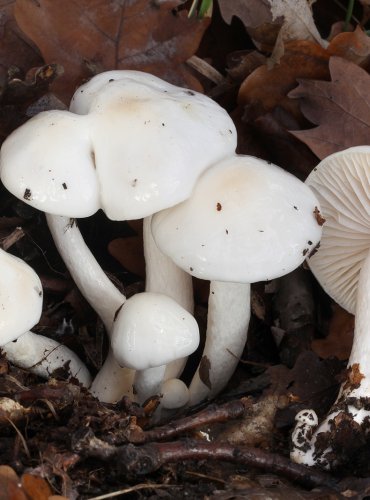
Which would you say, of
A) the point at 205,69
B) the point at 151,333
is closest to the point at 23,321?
the point at 151,333

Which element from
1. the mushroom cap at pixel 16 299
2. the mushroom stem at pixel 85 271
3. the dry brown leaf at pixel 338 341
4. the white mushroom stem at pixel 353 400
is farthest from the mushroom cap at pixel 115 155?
the dry brown leaf at pixel 338 341

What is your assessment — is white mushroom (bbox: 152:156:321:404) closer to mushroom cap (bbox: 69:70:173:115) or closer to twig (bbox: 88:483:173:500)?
mushroom cap (bbox: 69:70:173:115)

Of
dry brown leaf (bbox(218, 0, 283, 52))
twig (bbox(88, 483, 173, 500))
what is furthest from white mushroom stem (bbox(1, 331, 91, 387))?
dry brown leaf (bbox(218, 0, 283, 52))

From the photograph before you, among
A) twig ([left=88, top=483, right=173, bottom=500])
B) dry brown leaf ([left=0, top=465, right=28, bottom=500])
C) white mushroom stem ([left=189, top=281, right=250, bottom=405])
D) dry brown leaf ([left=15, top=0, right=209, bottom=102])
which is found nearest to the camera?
dry brown leaf ([left=0, top=465, right=28, bottom=500])

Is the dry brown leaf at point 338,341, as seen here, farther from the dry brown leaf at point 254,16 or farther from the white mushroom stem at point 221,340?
the dry brown leaf at point 254,16

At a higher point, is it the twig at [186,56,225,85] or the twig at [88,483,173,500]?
the twig at [186,56,225,85]

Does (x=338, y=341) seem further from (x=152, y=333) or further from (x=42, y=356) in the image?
(x=42, y=356)
